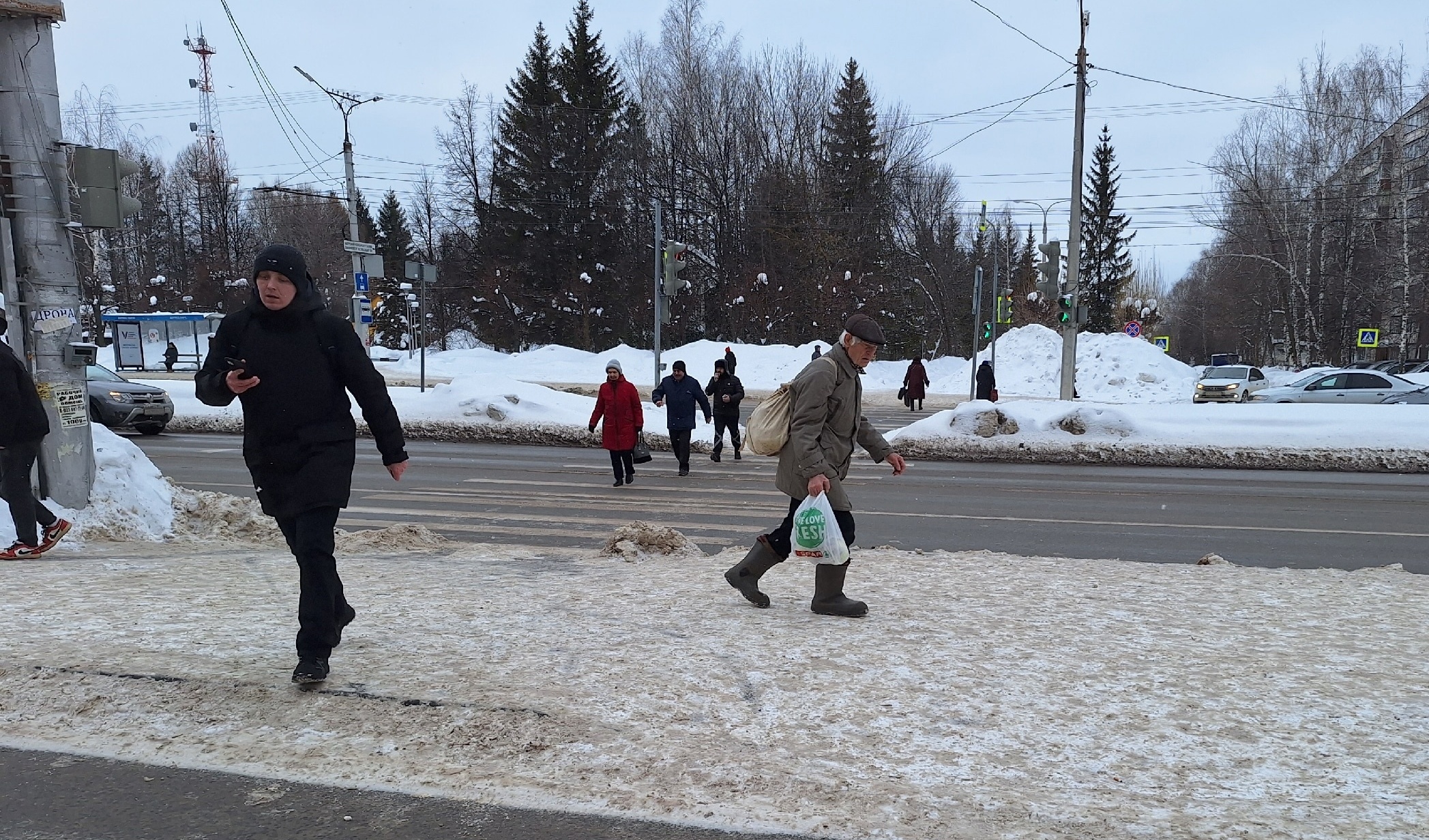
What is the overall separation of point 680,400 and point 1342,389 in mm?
20215

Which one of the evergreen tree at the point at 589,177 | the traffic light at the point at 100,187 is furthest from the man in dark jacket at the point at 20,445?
the evergreen tree at the point at 589,177

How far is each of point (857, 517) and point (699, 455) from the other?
6775 mm

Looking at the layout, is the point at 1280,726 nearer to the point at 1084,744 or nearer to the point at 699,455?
the point at 1084,744

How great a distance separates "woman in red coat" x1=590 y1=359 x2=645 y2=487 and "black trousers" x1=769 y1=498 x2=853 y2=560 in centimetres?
746

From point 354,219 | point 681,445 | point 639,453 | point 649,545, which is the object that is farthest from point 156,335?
point 649,545

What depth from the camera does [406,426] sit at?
1989 cm

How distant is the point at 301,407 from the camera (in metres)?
3.94

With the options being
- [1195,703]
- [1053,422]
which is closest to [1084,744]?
[1195,703]

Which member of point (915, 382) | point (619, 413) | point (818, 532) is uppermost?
point (619, 413)

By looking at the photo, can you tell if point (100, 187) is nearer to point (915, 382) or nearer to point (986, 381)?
point (986, 381)

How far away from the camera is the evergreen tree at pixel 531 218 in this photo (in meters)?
52.4

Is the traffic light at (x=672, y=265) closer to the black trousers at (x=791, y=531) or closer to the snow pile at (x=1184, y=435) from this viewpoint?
the snow pile at (x=1184, y=435)

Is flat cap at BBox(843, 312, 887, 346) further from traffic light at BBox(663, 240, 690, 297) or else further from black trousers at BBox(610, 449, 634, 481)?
traffic light at BBox(663, 240, 690, 297)

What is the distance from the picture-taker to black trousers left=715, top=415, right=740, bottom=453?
16016 mm
